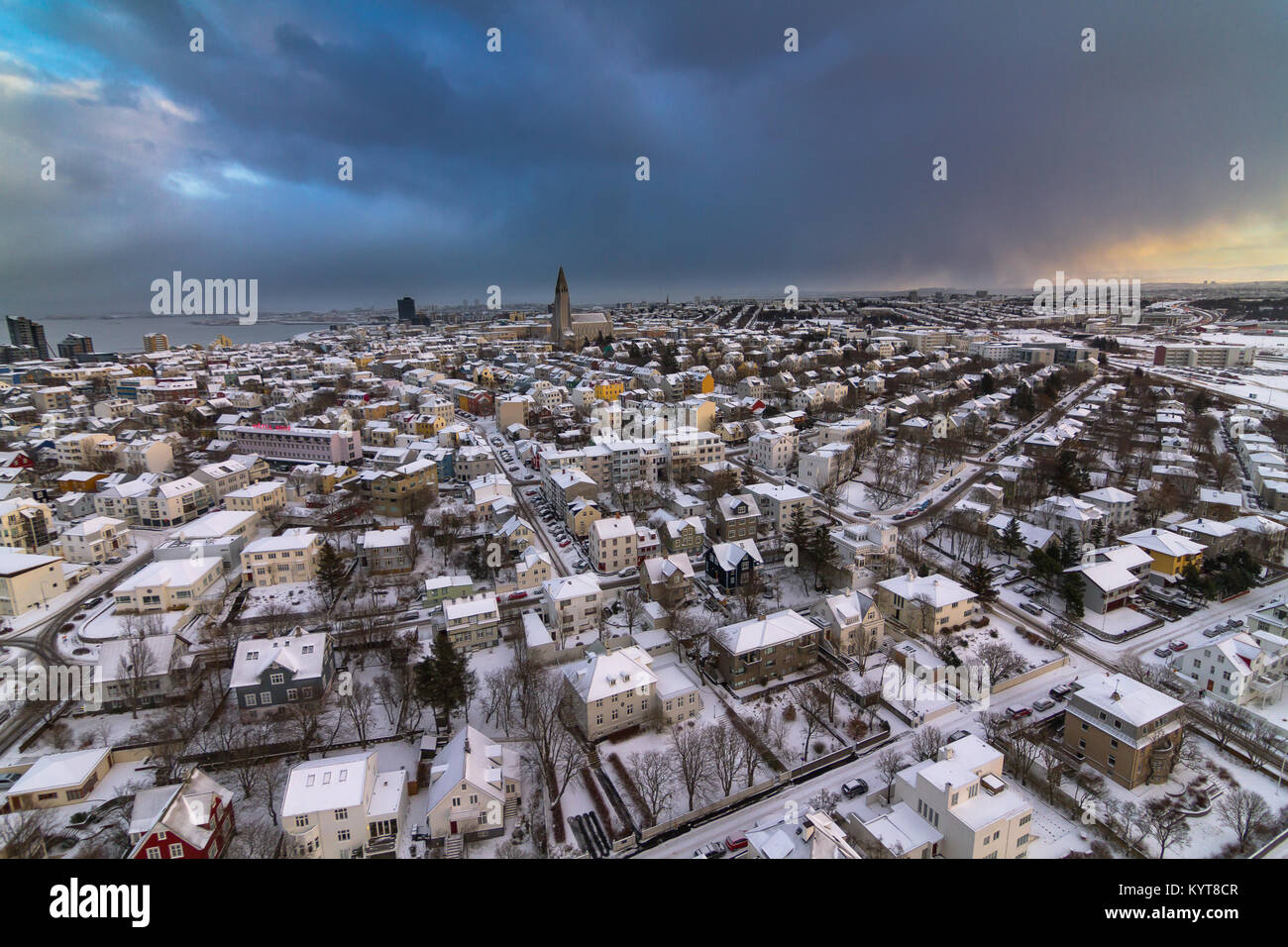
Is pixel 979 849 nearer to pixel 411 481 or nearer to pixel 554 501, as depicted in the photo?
pixel 554 501

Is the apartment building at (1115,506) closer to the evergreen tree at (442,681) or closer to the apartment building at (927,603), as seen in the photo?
the apartment building at (927,603)

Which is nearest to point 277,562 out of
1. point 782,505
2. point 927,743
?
point 782,505

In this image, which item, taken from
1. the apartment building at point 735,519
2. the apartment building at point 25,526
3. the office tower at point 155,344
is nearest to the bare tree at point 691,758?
the apartment building at point 735,519

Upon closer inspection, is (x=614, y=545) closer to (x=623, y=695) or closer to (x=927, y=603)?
(x=623, y=695)

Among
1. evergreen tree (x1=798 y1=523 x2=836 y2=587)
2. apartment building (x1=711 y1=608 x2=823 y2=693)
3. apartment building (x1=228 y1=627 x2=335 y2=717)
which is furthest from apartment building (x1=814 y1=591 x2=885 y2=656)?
apartment building (x1=228 y1=627 x2=335 y2=717)

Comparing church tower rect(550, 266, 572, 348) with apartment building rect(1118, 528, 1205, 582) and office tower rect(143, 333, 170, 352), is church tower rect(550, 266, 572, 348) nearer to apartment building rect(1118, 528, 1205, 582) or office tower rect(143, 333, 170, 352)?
office tower rect(143, 333, 170, 352)
